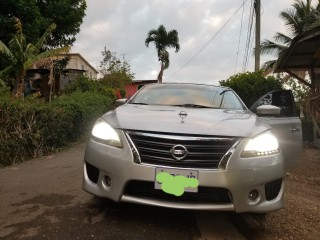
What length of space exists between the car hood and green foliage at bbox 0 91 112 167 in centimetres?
437

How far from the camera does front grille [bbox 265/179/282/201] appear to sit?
3826 mm

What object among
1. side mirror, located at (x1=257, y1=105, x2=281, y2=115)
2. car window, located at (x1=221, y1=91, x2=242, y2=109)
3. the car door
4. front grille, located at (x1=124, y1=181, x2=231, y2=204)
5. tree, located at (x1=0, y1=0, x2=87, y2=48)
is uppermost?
tree, located at (x1=0, y1=0, x2=87, y2=48)

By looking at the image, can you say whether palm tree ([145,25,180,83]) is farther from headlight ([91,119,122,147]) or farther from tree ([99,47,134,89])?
headlight ([91,119,122,147])

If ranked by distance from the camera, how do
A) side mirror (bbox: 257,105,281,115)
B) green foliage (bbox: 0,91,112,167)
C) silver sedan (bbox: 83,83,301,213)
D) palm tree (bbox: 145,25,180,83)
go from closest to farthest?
silver sedan (bbox: 83,83,301,213) → side mirror (bbox: 257,105,281,115) → green foliage (bbox: 0,91,112,167) → palm tree (bbox: 145,25,180,83)

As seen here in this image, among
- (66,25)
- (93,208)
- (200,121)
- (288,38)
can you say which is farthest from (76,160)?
(288,38)

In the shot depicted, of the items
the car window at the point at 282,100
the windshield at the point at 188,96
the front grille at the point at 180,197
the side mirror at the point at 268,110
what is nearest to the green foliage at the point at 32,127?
the windshield at the point at 188,96

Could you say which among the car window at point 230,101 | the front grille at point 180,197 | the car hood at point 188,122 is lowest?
the front grille at point 180,197

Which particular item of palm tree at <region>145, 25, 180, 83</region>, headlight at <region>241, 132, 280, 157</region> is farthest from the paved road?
palm tree at <region>145, 25, 180, 83</region>

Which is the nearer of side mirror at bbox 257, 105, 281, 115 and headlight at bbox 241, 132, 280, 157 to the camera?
headlight at bbox 241, 132, 280, 157

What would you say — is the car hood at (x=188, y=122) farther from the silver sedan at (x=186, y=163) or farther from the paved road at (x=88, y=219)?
the paved road at (x=88, y=219)

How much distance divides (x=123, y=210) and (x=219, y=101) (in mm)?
1954

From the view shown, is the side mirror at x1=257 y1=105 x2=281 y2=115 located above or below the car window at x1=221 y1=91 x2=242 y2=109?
below

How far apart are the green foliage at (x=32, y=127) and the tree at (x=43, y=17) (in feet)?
28.6

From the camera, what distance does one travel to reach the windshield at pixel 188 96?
5180mm
